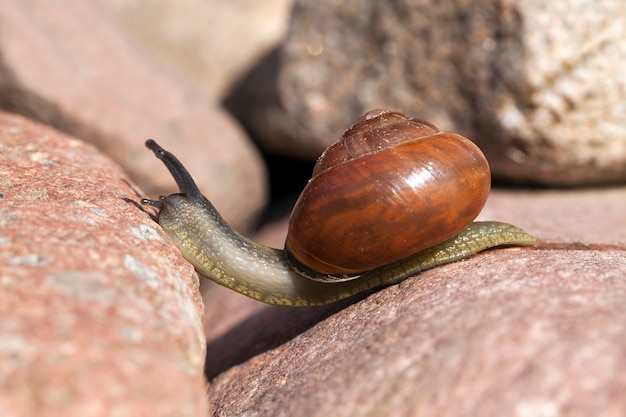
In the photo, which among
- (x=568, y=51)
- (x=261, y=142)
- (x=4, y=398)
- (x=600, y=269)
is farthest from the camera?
(x=261, y=142)

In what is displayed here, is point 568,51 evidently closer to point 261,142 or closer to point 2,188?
point 261,142

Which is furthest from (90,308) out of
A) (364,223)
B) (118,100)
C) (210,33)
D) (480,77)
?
(210,33)

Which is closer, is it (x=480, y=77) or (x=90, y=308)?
(x=90, y=308)

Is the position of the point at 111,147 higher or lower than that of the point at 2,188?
lower

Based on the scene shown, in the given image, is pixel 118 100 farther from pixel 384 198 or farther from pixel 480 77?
pixel 384 198

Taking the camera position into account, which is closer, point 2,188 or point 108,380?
point 108,380

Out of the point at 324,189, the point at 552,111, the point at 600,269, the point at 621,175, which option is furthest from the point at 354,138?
the point at 621,175

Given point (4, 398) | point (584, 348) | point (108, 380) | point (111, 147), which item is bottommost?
point (111, 147)
